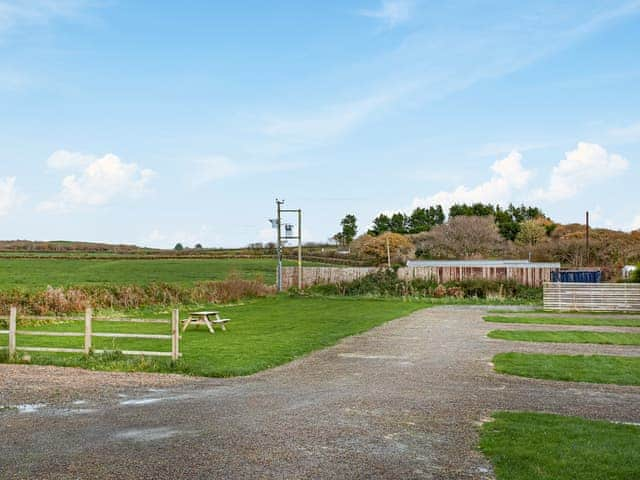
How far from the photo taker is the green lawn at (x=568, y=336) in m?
18.2

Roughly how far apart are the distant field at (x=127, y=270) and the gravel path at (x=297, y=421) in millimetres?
31347

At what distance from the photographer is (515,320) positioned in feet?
79.8

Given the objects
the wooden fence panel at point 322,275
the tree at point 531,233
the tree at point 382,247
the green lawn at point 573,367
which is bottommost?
the green lawn at point 573,367

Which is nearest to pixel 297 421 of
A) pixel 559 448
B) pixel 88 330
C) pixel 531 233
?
pixel 559 448

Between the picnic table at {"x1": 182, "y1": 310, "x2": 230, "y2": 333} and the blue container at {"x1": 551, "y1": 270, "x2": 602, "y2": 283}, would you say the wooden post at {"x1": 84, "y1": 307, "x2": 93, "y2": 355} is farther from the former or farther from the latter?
the blue container at {"x1": 551, "y1": 270, "x2": 602, "y2": 283}

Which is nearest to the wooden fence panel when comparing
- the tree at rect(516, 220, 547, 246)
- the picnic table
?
the picnic table

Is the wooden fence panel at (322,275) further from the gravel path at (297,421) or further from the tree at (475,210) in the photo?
the tree at (475,210)

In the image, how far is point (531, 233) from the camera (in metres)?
81.9

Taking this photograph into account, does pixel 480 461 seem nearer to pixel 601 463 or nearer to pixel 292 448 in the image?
pixel 601 463

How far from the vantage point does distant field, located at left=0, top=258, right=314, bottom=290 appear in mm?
46719

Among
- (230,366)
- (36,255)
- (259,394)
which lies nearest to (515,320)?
(230,366)

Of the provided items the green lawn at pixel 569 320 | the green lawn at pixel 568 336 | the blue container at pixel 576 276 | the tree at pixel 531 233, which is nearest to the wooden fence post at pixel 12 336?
the green lawn at pixel 568 336

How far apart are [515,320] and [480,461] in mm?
18284

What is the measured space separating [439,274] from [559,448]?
Answer: 3371 centimetres
